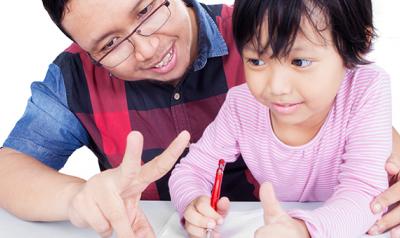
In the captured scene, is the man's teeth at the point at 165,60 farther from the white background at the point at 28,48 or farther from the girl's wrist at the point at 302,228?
the white background at the point at 28,48

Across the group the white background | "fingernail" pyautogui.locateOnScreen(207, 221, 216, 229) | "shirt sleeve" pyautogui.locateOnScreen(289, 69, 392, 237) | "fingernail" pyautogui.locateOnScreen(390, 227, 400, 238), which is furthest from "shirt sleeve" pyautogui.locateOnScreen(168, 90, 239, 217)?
the white background

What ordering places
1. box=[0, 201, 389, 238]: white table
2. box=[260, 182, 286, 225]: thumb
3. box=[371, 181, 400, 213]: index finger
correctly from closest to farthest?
box=[260, 182, 286, 225]: thumb, box=[371, 181, 400, 213]: index finger, box=[0, 201, 389, 238]: white table

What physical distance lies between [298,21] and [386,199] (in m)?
0.33

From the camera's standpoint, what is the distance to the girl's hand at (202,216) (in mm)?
941

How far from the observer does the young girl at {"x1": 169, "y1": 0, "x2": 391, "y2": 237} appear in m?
0.86

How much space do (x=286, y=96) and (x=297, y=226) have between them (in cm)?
21

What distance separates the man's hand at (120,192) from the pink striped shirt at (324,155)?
13 cm

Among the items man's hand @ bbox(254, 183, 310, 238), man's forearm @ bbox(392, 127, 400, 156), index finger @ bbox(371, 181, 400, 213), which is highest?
man's hand @ bbox(254, 183, 310, 238)

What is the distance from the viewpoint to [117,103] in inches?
51.5

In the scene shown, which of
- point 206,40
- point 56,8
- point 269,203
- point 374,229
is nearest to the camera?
point 269,203

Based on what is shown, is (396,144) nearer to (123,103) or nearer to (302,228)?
(302,228)

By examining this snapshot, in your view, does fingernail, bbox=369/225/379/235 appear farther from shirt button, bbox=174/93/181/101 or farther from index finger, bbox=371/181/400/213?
shirt button, bbox=174/93/181/101

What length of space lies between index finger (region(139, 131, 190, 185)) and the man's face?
0.25 meters

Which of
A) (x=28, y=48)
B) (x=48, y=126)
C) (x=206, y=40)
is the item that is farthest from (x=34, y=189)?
(x=28, y=48)
